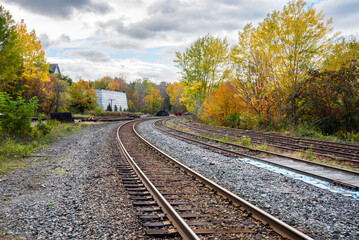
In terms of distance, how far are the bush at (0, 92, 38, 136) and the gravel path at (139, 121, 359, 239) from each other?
990cm

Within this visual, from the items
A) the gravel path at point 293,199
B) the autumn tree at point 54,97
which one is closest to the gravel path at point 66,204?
the gravel path at point 293,199

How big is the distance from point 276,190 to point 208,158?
169 inches

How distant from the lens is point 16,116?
41.9 ft

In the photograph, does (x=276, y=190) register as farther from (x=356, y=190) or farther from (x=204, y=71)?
(x=204, y=71)

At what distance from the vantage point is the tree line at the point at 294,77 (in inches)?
658

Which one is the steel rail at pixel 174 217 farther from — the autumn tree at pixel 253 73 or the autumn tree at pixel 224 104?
the autumn tree at pixel 224 104

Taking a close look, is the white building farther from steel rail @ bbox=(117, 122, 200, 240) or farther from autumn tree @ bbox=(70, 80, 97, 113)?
steel rail @ bbox=(117, 122, 200, 240)

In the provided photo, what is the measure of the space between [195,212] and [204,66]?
96.3 ft

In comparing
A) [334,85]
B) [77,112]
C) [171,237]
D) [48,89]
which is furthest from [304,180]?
[77,112]

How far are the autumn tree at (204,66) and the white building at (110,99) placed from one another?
1245 inches

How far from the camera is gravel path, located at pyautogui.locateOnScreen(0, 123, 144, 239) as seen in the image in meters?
3.97

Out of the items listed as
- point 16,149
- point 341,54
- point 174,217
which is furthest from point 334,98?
point 16,149

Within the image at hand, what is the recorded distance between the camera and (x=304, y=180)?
6973mm

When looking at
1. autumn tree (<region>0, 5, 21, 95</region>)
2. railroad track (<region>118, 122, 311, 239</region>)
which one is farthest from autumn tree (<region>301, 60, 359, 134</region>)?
autumn tree (<region>0, 5, 21, 95</region>)
